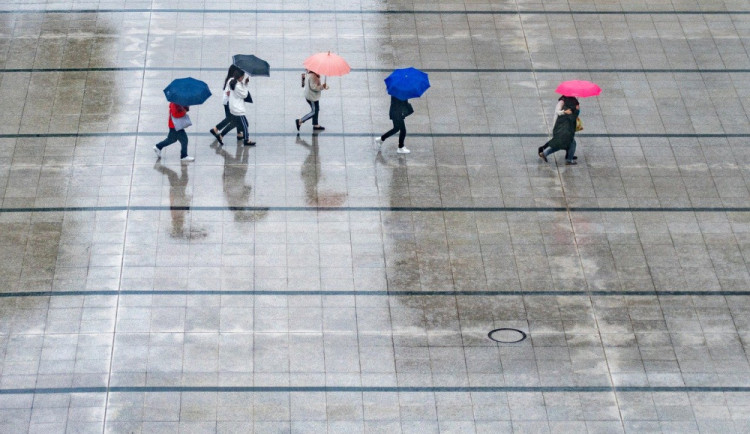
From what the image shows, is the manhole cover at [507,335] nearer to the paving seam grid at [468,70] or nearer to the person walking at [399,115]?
the person walking at [399,115]

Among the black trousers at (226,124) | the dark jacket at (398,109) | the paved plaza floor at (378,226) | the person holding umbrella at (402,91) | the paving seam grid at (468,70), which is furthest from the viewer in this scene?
the paving seam grid at (468,70)

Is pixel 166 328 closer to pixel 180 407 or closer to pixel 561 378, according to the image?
pixel 180 407

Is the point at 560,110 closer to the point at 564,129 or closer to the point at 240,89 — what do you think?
the point at 564,129

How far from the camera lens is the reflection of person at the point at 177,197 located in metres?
→ 15.9

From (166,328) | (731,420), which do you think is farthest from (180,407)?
(731,420)

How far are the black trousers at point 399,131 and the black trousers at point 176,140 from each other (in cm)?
307

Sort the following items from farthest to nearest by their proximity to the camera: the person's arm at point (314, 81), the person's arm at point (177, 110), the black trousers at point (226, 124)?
Answer: the person's arm at point (314, 81), the black trousers at point (226, 124), the person's arm at point (177, 110)

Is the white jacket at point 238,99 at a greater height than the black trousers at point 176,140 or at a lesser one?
greater

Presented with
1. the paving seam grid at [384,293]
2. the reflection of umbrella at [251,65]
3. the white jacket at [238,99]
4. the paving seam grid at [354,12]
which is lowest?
the paving seam grid at [384,293]

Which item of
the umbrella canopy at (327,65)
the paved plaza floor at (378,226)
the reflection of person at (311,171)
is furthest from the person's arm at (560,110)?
the reflection of person at (311,171)

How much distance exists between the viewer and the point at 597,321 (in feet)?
48.4

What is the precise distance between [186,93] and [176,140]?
35.8 inches

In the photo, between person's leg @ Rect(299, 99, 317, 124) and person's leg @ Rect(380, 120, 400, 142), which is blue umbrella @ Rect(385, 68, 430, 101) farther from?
person's leg @ Rect(299, 99, 317, 124)

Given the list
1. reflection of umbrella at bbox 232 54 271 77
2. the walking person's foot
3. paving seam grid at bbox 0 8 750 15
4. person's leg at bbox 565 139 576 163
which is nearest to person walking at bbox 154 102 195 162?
the walking person's foot
